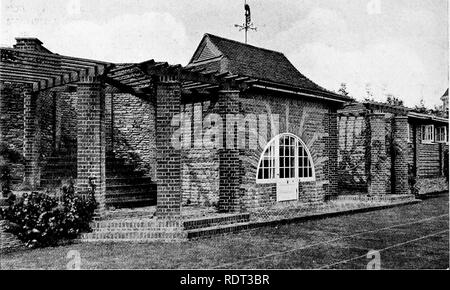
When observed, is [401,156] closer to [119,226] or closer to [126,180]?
[126,180]

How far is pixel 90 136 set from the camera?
32.1 ft

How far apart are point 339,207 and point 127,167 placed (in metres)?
6.76

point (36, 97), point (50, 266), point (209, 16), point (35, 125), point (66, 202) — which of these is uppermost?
point (209, 16)

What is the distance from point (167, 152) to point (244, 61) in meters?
6.80

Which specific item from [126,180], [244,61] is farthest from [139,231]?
[244,61]

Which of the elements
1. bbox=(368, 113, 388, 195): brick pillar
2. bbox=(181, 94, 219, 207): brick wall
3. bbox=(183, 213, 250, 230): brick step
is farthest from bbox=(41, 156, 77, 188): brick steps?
bbox=(368, 113, 388, 195): brick pillar

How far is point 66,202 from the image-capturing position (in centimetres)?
938

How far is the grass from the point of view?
741 cm

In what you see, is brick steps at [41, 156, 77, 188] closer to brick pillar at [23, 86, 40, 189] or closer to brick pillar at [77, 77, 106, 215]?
brick pillar at [23, 86, 40, 189]

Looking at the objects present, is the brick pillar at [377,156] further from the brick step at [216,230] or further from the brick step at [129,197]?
the brick step at [129,197]

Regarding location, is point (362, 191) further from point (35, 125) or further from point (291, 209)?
point (35, 125)

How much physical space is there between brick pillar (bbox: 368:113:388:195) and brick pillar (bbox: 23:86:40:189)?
1092cm

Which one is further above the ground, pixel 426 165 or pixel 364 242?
pixel 426 165
